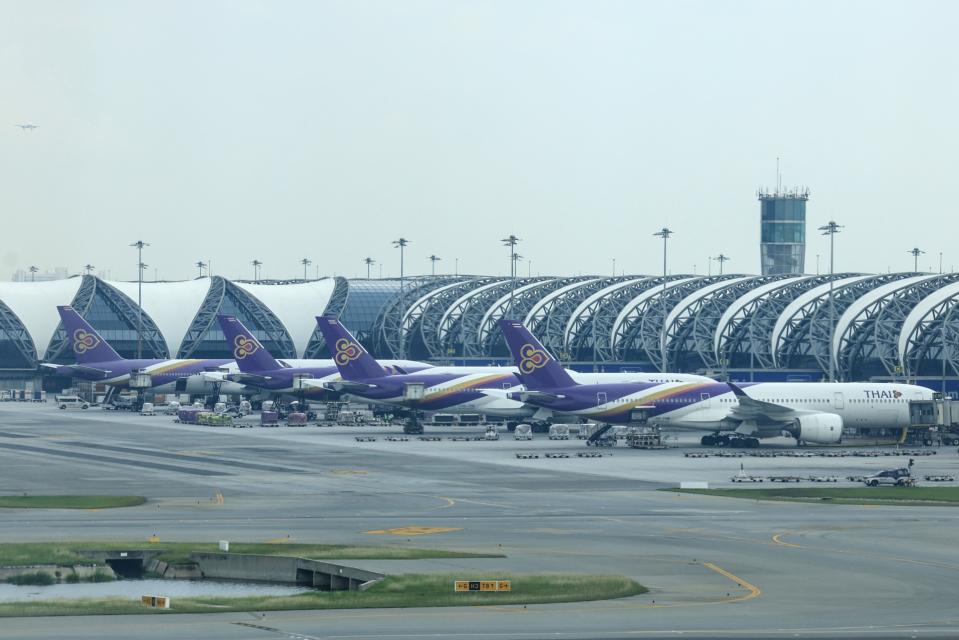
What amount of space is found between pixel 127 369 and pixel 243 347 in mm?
21276

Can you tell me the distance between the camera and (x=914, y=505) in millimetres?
58094

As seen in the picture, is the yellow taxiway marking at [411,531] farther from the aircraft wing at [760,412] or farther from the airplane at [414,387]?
the airplane at [414,387]

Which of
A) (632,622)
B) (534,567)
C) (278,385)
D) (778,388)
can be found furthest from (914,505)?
(278,385)

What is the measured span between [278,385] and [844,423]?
165 ft

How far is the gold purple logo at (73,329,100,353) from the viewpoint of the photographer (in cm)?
14338

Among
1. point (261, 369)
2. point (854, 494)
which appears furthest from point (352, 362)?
point (854, 494)

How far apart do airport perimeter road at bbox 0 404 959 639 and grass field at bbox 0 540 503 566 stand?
5.31ft

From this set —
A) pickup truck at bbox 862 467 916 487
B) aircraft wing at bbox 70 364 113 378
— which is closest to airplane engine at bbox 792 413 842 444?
pickup truck at bbox 862 467 916 487

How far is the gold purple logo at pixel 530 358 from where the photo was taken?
3686 inches

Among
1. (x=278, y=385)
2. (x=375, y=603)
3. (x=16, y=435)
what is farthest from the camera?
(x=278, y=385)

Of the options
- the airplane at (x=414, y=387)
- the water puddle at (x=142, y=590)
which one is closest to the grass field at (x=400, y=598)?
the water puddle at (x=142, y=590)

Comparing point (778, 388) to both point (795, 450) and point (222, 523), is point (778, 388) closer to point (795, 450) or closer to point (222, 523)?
point (795, 450)

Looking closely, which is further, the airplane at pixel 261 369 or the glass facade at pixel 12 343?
the glass facade at pixel 12 343

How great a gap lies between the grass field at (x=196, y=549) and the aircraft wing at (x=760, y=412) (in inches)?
1918
